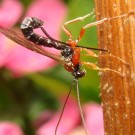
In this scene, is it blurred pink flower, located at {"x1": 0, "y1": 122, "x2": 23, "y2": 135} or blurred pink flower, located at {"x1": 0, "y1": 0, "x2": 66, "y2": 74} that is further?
blurred pink flower, located at {"x1": 0, "y1": 0, "x2": 66, "y2": 74}

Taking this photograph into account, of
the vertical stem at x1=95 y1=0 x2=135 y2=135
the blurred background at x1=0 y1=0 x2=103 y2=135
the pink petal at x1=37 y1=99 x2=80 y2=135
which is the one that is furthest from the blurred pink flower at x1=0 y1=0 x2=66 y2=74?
the vertical stem at x1=95 y1=0 x2=135 y2=135

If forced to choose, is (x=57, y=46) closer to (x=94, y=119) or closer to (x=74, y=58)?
(x=74, y=58)

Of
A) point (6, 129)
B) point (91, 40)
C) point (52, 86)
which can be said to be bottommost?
point (6, 129)

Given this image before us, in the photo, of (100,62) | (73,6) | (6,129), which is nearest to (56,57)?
(100,62)

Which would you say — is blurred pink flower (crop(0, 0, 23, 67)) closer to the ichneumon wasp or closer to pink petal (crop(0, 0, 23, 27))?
pink petal (crop(0, 0, 23, 27))

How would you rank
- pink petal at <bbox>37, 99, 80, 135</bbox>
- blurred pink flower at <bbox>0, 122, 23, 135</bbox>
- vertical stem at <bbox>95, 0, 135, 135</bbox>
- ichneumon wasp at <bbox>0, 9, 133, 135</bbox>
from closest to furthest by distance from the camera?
1. vertical stem at <bbox>95, 0, 135, 135</bbox>
2. ichneumon wasp at <bbox>0, 9, 133, 135</bbox>
3. blurred pink flower at <bbox>0, 122, 23, 135</bbox>
4. pink petal at <bbox>37, 99, 80, 135</bbox>

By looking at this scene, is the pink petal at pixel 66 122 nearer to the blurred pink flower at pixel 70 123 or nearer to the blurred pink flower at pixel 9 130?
the blurred pink flower at pixel 70 123

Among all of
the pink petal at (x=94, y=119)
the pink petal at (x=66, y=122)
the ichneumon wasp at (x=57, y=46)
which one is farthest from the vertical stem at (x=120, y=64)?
the pink petal at (x=66, y=122)

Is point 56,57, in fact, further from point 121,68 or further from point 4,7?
point 4,7

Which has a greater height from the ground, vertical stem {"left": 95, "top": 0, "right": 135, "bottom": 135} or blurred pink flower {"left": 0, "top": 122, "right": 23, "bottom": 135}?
vertical stem {"left": 95, "top": 0, "right": 135, "bottom": 135}
